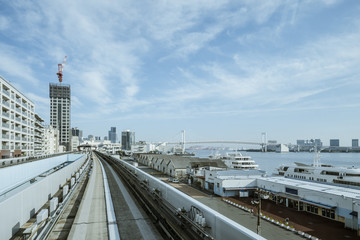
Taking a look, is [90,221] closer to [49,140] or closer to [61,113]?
[49,140]

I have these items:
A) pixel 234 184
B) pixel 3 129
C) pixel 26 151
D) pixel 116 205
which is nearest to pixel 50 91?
pixel 26 151

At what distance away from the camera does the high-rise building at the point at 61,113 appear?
7101 inches

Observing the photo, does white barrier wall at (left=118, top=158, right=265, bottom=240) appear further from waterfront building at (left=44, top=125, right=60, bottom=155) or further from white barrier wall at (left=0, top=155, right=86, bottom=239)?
waterfront building at (left=44, top=125, right=60, bottom=155)

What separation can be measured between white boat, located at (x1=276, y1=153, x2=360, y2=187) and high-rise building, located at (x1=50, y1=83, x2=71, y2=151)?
16334cm

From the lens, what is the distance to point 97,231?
420 inches

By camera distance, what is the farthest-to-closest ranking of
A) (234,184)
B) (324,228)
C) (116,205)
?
(234,184) → (324,228) → (116,205)

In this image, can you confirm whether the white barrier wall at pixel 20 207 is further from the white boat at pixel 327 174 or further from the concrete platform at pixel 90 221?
the white boat at pixel 327 174

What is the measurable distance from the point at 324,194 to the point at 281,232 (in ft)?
30.3

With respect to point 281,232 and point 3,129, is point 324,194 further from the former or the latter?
point 3,129

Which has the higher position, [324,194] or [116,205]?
[116,205]

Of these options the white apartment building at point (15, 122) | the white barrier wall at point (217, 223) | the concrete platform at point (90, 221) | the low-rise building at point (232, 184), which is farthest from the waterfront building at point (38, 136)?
the white barrier wall at point (217, 223)

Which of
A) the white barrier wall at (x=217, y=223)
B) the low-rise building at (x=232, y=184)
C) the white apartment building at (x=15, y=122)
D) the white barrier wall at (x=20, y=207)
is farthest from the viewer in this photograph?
the white apartment building at (x=15, y=122)

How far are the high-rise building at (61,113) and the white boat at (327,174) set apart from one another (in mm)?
163340

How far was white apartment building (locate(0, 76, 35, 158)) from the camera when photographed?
48375 mm
